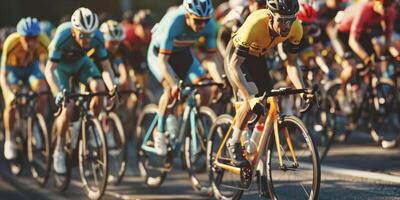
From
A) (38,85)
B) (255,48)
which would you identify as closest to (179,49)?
(255,48)

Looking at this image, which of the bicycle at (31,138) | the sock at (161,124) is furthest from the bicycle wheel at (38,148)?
the sock at (161,124)

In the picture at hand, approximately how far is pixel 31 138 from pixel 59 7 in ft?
95.1

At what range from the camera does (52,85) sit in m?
8.63

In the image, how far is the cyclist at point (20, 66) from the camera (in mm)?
9906

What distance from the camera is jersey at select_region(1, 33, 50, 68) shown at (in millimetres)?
10039

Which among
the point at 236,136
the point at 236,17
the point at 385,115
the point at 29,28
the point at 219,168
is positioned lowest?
the point at 385,115

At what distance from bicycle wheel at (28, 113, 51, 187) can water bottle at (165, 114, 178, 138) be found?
63.6 inches

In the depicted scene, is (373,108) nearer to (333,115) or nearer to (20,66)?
(333,115)

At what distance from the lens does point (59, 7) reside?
125ft

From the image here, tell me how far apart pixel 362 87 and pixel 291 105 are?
1083 mm

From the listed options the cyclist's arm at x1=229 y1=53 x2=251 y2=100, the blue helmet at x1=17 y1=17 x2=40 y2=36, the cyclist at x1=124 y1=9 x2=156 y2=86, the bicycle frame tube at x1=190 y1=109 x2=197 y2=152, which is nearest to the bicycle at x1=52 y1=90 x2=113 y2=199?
the bicycle frame tube at x1=190 y1=109 x2=197 y2=152

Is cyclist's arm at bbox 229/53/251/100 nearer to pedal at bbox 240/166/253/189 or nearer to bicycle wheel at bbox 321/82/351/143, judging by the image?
pedal at bbox 240/166/253/189

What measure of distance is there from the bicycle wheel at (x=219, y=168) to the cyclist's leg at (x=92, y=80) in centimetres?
167

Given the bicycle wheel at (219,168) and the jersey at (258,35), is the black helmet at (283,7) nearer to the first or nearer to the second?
the jersey at (258,35)
